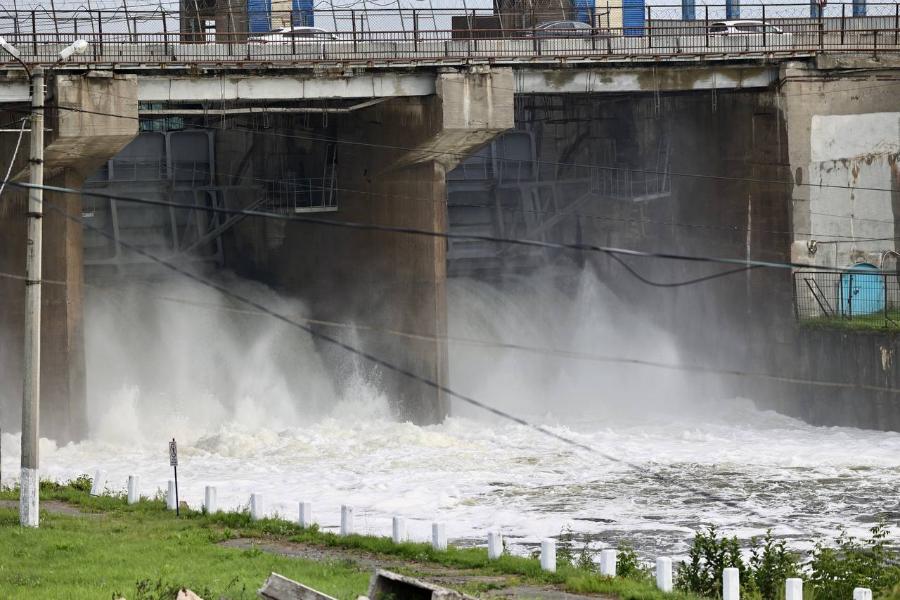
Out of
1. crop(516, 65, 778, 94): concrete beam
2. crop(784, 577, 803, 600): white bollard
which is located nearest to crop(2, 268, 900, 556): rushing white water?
crop(784, 577, 803, 600): white bollard

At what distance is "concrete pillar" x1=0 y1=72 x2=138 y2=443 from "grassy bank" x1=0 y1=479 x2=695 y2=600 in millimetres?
12795

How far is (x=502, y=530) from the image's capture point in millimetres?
25719

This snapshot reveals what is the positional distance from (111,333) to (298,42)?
1186cm

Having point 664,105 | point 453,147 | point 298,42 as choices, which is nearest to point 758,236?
point 664,105

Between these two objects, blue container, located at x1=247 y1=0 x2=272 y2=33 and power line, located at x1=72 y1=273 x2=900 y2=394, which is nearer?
power line, located at x1=72 y1=273 x2=900 y2=394

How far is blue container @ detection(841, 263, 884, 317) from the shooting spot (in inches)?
1620

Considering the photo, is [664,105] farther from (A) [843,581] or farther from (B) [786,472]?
(A) [843,581]

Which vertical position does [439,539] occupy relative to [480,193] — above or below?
below

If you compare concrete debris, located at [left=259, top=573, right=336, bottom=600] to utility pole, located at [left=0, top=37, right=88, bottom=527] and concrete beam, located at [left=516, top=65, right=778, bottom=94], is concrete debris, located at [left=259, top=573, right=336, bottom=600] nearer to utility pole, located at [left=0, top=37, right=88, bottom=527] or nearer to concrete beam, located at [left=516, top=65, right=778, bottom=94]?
utility pole, located at [left=0, top=37, right=88, bottom=527]

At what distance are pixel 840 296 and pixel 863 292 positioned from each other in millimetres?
1335

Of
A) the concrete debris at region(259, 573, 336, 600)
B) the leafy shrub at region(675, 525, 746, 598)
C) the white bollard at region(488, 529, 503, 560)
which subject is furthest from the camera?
the white bollard at region(488, 529, 503, 560)

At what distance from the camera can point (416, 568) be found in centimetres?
1998

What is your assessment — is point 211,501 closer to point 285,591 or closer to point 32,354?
point 32,354

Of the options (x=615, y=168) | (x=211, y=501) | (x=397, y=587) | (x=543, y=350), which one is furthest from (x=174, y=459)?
(x=615, y=168)
